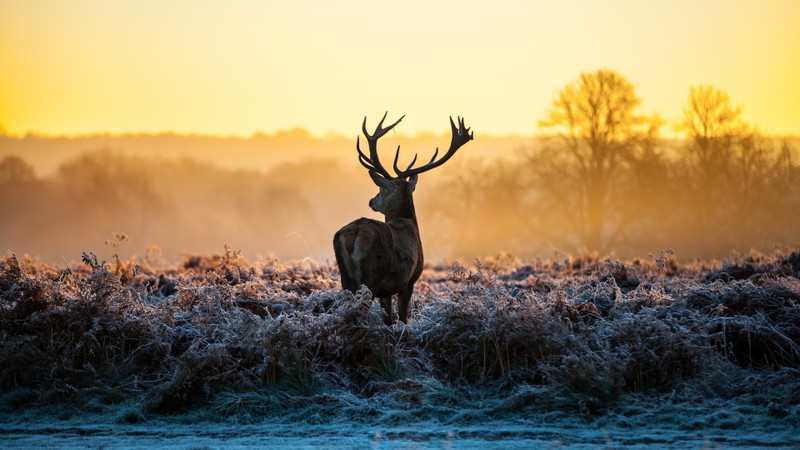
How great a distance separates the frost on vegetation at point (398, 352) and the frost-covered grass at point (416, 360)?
0.07 ft

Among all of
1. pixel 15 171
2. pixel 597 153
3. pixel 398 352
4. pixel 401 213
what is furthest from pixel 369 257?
pixel 15 171

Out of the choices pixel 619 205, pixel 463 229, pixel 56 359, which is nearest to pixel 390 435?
pixel 56 359

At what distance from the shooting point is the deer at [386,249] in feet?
38.1

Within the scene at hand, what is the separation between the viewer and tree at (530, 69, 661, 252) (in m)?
45.6

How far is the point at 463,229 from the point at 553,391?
145 ft

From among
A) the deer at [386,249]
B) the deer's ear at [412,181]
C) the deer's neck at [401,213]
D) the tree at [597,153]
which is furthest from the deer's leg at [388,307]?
the tree at [597,153]

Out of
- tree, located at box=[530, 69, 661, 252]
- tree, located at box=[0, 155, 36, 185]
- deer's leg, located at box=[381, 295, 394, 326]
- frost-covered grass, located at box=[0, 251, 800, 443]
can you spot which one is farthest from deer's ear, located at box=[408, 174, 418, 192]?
tree, located at box=[0, 155, 36, 185]

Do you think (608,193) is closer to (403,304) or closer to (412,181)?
(412,181)

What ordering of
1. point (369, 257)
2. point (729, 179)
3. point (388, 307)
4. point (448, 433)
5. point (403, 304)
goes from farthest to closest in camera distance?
1. point (729, 179)
2. point (403, 304)
3. point (388, 307)
4. point (369, 257)
5. point (448, 433)

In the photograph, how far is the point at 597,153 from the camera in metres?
45.7

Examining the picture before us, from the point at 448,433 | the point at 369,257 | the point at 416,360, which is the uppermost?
the point at 369,257

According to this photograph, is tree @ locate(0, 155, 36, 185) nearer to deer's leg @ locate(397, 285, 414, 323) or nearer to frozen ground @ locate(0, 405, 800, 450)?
deer's leg @ locate(397, 285, 414, 323)

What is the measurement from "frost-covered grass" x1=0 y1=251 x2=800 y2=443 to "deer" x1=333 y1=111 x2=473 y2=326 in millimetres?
575

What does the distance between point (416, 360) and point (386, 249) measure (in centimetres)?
180
